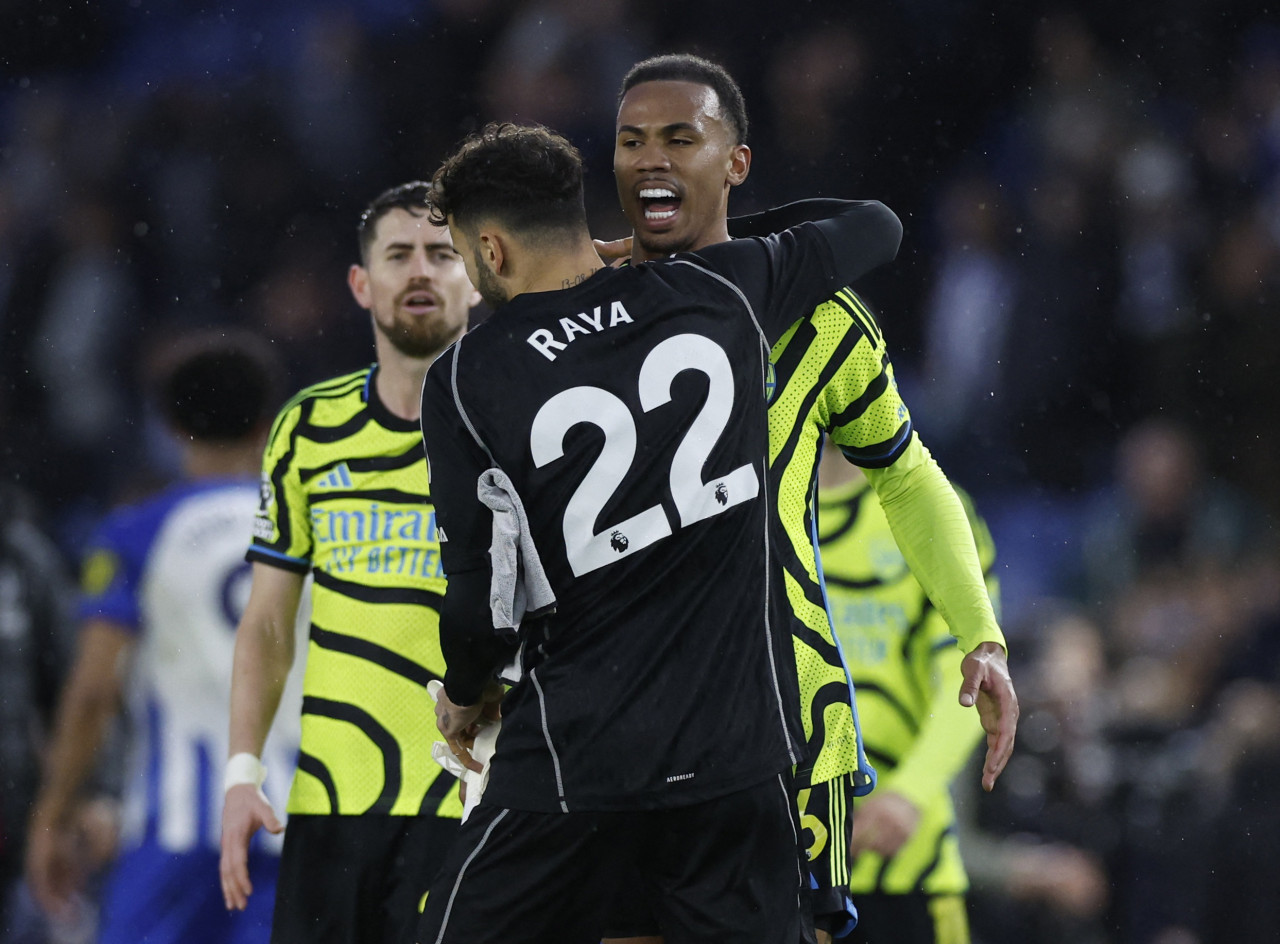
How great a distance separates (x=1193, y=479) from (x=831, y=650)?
13.6 ft

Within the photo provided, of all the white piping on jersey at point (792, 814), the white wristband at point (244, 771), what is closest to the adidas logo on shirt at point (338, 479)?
the white wristband at point (244, 771)

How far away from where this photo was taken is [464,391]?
210 cm

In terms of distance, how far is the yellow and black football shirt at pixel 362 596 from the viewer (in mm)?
3184

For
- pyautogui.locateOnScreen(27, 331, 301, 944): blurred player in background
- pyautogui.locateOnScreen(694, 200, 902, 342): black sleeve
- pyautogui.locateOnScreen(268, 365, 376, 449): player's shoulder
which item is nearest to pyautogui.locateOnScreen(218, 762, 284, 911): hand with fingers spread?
pyautogui.locateOnScreen(27, 331, 301, 944): blurred player in background

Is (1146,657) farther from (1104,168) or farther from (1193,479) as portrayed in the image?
(1104,168)

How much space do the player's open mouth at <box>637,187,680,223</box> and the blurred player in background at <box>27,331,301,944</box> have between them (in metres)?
1.80

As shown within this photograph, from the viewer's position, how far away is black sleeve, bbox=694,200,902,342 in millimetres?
2236

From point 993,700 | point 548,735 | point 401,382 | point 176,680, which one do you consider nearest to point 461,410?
point 548,735

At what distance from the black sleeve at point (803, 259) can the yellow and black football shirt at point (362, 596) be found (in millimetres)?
1167

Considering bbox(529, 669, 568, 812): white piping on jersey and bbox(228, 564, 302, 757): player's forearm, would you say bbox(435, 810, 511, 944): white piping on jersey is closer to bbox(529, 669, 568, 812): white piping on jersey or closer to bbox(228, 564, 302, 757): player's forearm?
bbox(529, 669, 568, 812): white piping on jersey

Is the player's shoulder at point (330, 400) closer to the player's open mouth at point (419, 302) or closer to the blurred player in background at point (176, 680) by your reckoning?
the player's open mouth at point (419, 302)

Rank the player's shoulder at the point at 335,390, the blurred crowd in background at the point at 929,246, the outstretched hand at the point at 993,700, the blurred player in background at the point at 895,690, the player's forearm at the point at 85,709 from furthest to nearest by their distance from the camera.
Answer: the blurred crowd in background at the point at 929,246, the player's forearm at the point at 85,709, the blurred player in background at the point at 895,690, the player's shoulder at the point at 335,390, the outstretched hand at the point at 993,700

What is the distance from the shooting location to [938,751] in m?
3.30

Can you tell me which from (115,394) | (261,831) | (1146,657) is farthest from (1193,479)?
(115,394)
